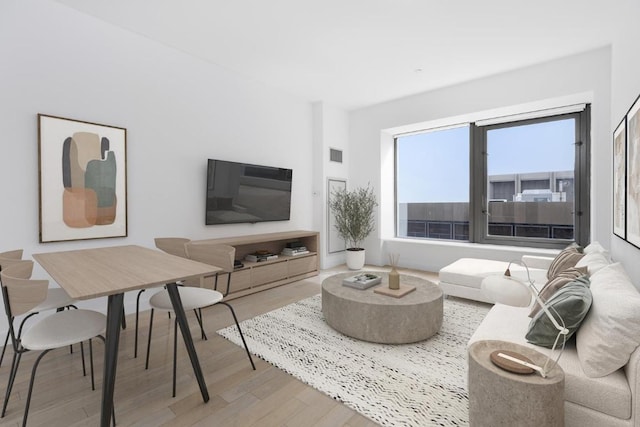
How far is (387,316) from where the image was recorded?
260cm

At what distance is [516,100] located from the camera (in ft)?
14.4

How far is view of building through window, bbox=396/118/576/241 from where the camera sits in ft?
15.1

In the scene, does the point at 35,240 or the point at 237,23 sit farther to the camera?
the point at 237,23

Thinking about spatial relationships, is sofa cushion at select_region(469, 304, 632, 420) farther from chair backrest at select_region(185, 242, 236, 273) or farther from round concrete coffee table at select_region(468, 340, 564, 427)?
chair backrest at select_region(185, 242, 236, 273)

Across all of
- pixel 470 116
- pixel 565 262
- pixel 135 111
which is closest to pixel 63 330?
pixel 135 111

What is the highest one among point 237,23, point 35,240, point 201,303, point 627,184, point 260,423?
point 237,23

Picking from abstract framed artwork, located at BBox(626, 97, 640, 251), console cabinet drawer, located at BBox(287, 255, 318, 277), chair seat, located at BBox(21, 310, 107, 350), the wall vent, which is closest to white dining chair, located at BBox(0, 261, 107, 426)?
chair seat, located at BBox(21, 310, 107, 350)

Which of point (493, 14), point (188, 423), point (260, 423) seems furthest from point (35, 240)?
point (493, 14)

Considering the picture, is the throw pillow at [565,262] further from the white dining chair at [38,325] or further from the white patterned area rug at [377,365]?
the white dining chair at [38,325]

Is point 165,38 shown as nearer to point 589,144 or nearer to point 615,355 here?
point 615,355

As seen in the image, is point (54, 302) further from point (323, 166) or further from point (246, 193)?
point (323, 166)

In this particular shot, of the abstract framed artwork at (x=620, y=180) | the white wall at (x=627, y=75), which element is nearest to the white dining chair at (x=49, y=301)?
the white wall at (x=627, y=75)

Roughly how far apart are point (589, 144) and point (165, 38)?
5542 millimetres

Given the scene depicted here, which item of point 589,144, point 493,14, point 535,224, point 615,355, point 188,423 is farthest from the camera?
point 535,224
